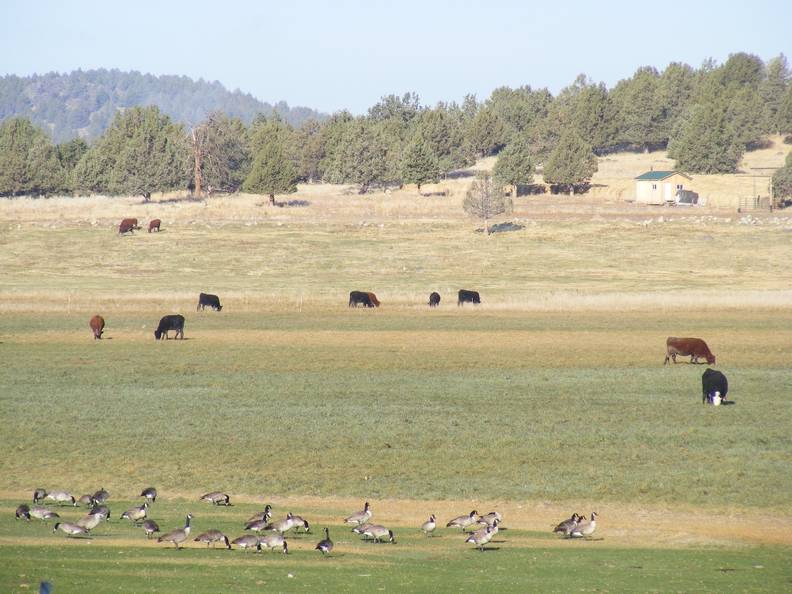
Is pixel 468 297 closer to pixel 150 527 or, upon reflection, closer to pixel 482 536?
pixel 482 536

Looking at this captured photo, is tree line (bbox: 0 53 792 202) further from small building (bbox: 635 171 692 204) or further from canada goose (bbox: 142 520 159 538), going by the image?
canada goose (bbox: 142 520 159 538)

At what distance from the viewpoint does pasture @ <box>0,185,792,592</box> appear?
17672 millimetres

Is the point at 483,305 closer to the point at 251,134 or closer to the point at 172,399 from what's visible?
the point at 172,399

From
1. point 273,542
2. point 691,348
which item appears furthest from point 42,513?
point 691,348

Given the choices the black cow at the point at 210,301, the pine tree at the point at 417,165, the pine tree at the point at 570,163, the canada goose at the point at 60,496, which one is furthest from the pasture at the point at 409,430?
the pine tree at the point at 417,165

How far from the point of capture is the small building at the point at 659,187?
439ft

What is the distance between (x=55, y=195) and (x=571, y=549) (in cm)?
12699

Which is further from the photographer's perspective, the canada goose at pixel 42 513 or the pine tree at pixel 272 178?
the pine tree at pixel 272 178

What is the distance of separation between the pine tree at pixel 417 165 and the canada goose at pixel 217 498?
4568 inches

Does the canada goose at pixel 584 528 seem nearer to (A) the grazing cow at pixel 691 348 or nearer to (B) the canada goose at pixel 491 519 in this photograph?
(B) the canada goose at pixel 491 519

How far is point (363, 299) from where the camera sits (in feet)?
210

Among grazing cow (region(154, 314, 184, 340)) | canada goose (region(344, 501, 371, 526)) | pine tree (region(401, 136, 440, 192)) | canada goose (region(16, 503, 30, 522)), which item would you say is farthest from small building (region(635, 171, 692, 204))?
canada goose (region(16, 503, 30, 522))

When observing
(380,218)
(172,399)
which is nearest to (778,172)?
(380,218)

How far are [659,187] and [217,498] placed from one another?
117351mm
